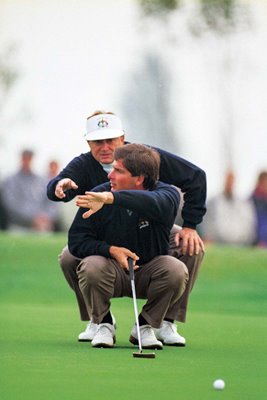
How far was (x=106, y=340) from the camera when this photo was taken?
697 centimetres

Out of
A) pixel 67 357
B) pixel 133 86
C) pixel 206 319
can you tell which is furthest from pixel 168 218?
pixel 133 86

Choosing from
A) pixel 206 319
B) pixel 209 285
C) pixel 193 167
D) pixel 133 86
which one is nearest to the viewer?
pixel 193 167

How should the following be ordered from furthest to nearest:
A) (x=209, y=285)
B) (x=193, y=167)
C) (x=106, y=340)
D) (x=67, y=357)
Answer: (x=209, y=285), (x=193, y=167), (x=106, y=340), (x=67, y=357)

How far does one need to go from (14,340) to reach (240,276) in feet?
27.0

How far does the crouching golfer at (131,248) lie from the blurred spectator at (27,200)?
327 inches

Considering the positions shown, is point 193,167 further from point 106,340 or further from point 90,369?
point 90,369

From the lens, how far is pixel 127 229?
23.0 ft

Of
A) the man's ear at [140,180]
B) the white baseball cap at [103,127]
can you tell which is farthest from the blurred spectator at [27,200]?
the man's ear at [140,180]

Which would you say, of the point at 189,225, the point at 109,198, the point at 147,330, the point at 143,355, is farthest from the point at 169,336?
the point at 109,198

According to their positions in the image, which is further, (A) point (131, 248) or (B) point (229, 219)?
(B) point (229, 219)

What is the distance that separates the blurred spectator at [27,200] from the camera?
15.4 meters

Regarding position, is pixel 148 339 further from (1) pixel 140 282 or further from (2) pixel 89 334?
(2) pixel 89 334

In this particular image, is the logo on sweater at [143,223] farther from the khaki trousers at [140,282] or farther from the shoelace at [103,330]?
the shoelace at [103,330]

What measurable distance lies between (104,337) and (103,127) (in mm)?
1109
